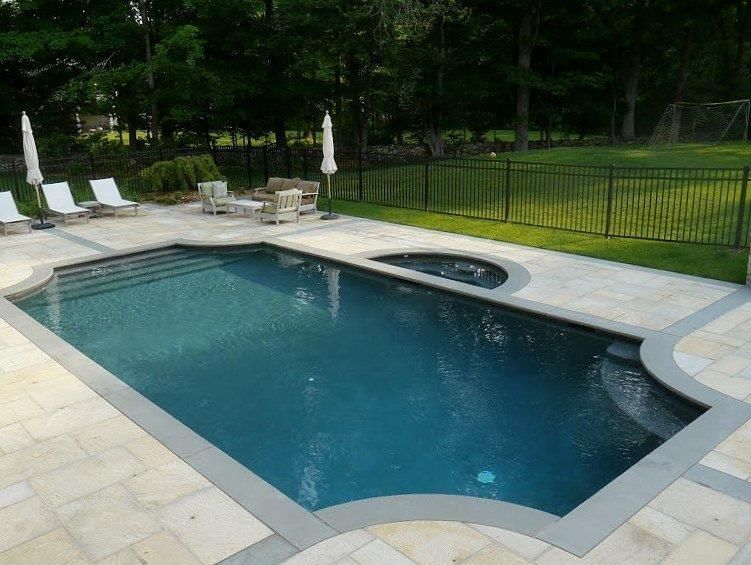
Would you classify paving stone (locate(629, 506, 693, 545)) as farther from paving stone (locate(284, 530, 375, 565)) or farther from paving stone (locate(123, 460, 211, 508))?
paving stone (locate(123, 460, 211, 508))

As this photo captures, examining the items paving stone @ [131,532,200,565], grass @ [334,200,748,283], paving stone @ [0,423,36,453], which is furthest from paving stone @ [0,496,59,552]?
grass @ [334,200,748,283]

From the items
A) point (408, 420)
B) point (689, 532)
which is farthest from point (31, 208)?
point (689, 532)

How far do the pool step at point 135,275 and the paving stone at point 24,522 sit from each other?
621cm

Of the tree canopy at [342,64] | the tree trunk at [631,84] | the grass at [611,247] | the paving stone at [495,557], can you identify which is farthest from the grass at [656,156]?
the paving stone at [495,557]

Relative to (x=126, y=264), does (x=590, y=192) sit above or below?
above

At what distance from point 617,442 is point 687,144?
86.7 feet

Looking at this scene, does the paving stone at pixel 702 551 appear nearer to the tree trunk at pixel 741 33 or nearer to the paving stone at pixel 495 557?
the paving stone at pixel 495 557

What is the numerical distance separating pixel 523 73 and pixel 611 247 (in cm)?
1822

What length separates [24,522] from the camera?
4.21 meters

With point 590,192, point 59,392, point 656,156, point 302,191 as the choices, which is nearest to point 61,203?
point 302,191

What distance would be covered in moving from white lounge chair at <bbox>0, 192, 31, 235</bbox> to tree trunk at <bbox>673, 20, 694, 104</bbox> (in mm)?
31127

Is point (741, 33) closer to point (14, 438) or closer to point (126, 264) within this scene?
point (126, 264)

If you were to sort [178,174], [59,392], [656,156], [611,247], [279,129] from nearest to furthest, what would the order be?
[59,392] < [611,247] < [178,174] < [656,156] < [279,129]

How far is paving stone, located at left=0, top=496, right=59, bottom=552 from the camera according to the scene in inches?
159
